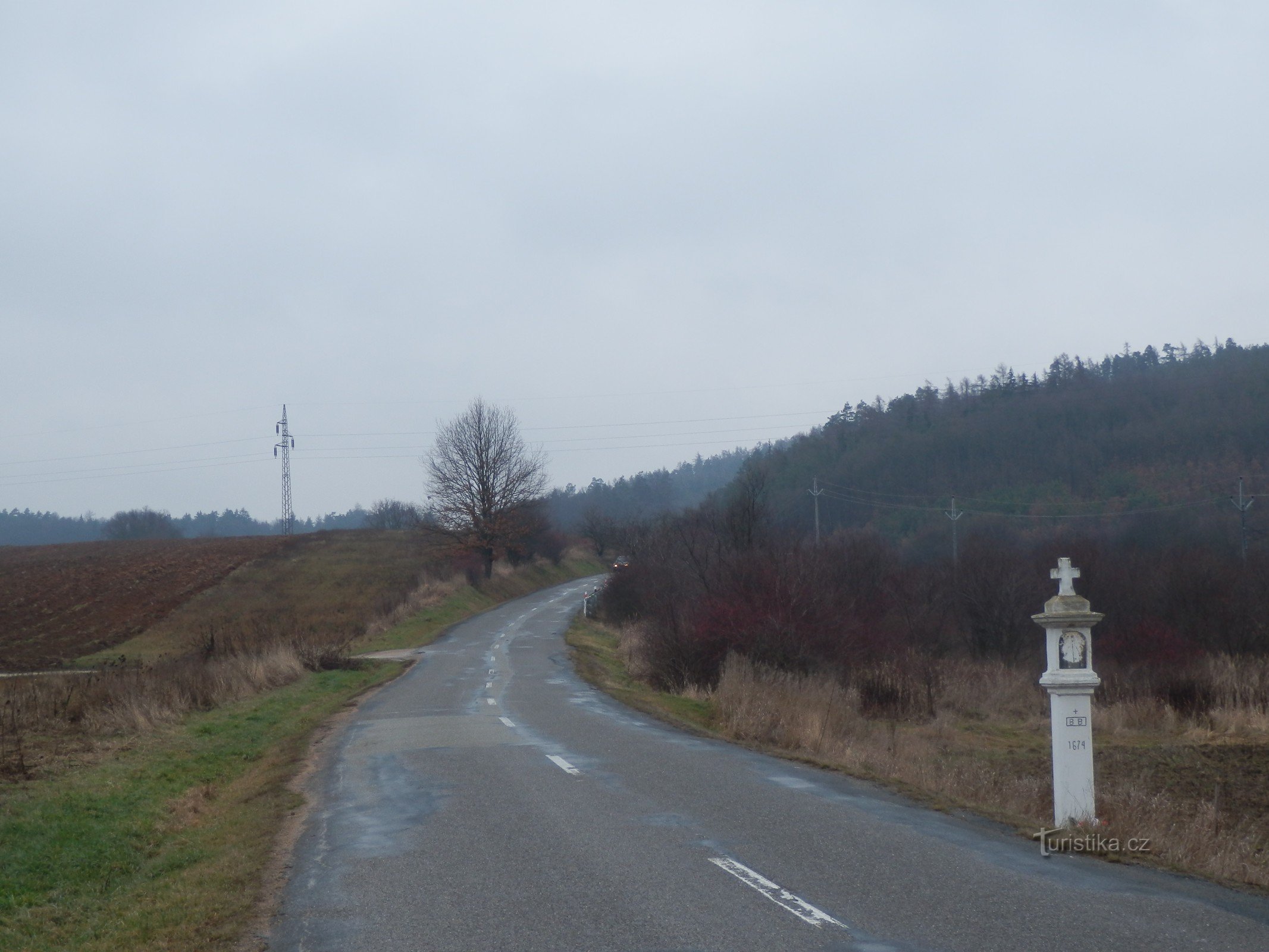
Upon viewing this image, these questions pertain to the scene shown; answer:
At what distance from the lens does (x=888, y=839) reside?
8.70 meters

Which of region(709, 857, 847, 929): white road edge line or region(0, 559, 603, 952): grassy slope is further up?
region(709, 857, 847, 929): white road edge line

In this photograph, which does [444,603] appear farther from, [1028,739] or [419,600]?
[1028,739]

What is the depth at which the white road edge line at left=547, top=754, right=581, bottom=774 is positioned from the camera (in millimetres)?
12867

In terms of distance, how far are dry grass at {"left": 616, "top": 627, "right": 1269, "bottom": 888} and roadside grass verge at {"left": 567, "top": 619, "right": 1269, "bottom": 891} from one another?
0.05m

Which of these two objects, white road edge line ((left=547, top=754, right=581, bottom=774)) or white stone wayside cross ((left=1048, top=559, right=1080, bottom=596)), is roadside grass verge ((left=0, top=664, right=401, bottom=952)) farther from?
white stone wayside cross ((left=1048, top=559, right=1080, bottom=596))

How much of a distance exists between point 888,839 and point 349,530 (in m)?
89.9

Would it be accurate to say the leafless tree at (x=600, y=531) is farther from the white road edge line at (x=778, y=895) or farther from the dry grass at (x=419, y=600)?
the white road edge line at (x=778, y=895)

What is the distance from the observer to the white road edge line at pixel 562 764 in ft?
42.2

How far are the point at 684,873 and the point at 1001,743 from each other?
17902 mm

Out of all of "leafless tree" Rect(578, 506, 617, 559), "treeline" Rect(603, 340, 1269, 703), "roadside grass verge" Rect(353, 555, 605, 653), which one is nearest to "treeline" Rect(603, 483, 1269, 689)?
"treeline" Rect(603, 340, 1269, 703)

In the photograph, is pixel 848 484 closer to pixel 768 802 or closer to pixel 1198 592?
pixel 1198 592

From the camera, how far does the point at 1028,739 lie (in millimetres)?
24312

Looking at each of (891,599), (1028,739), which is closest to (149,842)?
A: (1028,739)

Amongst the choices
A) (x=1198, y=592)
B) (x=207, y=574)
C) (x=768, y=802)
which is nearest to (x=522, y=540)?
(x=207, y=574)
